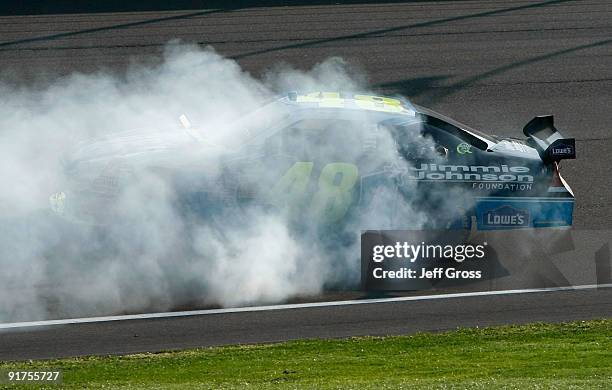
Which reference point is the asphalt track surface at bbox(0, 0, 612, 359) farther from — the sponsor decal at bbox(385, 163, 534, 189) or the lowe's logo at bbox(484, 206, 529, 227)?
the sponsor decal at bbox(385, 163, 534, 189)

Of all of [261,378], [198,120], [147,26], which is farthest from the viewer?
[147,26]

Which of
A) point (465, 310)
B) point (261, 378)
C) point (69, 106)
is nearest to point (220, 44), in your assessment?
point (69, 106)

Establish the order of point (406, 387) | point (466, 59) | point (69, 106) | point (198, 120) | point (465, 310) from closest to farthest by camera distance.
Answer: point (406, 387) → point (465, 310) → point (198, 120) → point (69, 106) → point (466, 59)

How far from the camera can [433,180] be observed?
963 centimetres

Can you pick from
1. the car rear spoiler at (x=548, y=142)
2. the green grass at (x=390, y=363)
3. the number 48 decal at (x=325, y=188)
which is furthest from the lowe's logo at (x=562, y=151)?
the number 48 decal at (x=325, y=188)

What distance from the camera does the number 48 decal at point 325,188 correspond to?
30.9ft

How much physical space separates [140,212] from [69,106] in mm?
4220

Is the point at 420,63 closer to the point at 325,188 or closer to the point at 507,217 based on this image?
the point at 507,217

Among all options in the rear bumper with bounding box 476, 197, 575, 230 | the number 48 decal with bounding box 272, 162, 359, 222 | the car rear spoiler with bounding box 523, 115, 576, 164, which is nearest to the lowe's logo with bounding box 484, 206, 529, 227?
the rear bumper with bounding box 476, 197, 575, 230

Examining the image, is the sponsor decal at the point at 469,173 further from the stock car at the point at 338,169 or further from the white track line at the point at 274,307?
the white track line at the point at 274,307

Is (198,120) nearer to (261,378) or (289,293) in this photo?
(289,293)

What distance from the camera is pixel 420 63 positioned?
50.1 feet

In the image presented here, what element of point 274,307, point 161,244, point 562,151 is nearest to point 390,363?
Result: point 274,307

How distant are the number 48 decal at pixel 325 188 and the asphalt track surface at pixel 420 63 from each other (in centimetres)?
103
